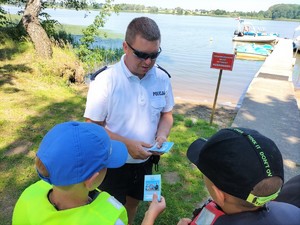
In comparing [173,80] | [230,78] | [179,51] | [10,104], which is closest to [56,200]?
[10,104]

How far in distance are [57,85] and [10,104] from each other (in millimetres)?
1895

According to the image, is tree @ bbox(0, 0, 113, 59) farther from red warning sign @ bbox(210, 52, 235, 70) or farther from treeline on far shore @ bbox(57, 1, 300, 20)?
treeline on far shore @ bbox(57, 1, 300, 20)

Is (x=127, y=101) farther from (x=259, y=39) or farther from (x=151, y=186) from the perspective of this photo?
(x=259, y=39)

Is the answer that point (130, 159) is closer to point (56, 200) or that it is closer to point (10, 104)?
point (56, 200)

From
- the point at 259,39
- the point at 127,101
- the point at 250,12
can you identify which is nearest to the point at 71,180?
the point at 127,101

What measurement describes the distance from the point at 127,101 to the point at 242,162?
107 centimetres

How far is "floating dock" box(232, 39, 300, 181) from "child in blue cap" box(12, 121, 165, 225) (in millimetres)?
3655

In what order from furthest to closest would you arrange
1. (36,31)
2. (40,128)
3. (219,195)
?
1. (36,31)
2. (40,128)
3. (219,195)

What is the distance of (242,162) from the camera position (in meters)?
1.16

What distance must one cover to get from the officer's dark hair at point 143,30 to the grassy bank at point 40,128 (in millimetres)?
2042

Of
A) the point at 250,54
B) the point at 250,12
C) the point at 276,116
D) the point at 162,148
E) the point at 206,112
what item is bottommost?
the point at 250,54

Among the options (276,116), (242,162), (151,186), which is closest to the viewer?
(242,162)

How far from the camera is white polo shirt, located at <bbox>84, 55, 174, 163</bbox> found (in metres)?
1.97

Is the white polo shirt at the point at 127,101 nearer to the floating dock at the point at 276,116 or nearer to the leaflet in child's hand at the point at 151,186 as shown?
the leaflet in child's hand at the point at 151,186
